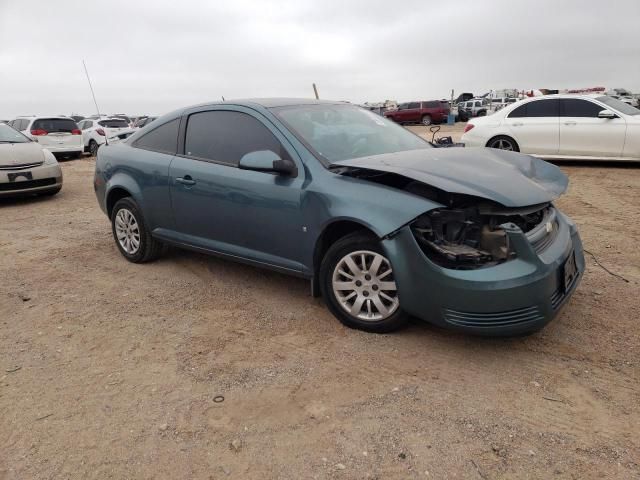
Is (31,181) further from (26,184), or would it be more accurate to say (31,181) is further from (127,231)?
(127,231)

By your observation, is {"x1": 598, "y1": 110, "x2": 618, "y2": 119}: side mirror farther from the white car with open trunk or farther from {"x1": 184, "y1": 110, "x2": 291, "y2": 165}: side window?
the white car with open trunk

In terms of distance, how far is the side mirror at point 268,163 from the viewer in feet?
11.8

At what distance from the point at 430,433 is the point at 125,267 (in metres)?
3.72

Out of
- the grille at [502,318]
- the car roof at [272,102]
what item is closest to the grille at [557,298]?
the grille at [502,318]

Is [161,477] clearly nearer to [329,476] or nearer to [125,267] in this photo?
[329,476]

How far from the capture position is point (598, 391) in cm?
272

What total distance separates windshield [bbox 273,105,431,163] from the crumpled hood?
9.5 inches

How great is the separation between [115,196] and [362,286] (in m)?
3.16

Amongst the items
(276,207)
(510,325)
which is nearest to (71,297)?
(276,207)

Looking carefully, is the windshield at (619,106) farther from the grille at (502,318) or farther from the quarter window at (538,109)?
the grille at (502,318)

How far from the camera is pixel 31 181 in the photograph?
8.75 meters

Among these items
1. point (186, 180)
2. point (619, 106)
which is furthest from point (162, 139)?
point (619, 106)

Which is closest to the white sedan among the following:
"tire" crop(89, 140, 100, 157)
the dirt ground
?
the dirt ground

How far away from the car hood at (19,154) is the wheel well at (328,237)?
7196mm
